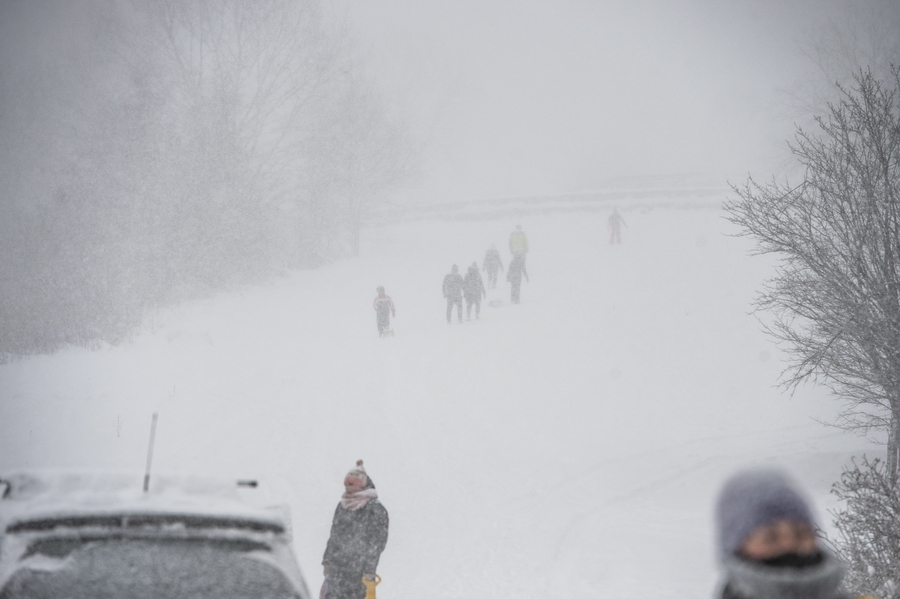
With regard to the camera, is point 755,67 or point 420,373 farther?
point 755,67

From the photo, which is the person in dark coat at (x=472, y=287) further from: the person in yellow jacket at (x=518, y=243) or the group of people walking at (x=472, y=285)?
the person in yellow jacket at (x=518, y=243)

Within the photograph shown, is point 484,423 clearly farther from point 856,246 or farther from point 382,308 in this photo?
point 856,246

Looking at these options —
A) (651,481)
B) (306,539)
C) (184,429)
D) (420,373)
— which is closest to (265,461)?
(184,429)

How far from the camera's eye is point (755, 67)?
89375 mm

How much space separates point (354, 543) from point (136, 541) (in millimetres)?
2930

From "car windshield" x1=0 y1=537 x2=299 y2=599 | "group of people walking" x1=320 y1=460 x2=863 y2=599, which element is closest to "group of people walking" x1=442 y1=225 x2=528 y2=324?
"car windshield" x1=0 y1=537 x2=299 y2=599

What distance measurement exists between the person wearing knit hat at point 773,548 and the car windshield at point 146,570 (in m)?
1.66

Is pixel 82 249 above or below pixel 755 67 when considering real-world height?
below

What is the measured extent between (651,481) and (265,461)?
6440 mm

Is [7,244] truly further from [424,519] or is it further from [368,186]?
[424,519]

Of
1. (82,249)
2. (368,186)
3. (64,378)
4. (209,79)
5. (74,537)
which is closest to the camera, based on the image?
(74,537)

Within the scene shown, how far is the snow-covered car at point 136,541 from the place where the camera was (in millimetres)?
2168

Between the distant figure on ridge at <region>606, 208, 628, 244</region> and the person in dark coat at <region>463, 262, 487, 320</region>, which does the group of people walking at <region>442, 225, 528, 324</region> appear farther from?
the distant figure on ridge at <region>606, 208, 628, 244</region>

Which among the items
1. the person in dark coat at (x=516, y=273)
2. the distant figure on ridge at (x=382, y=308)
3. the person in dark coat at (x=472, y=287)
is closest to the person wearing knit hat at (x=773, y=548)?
the distant figure on ridge at (x=382, y=308)
